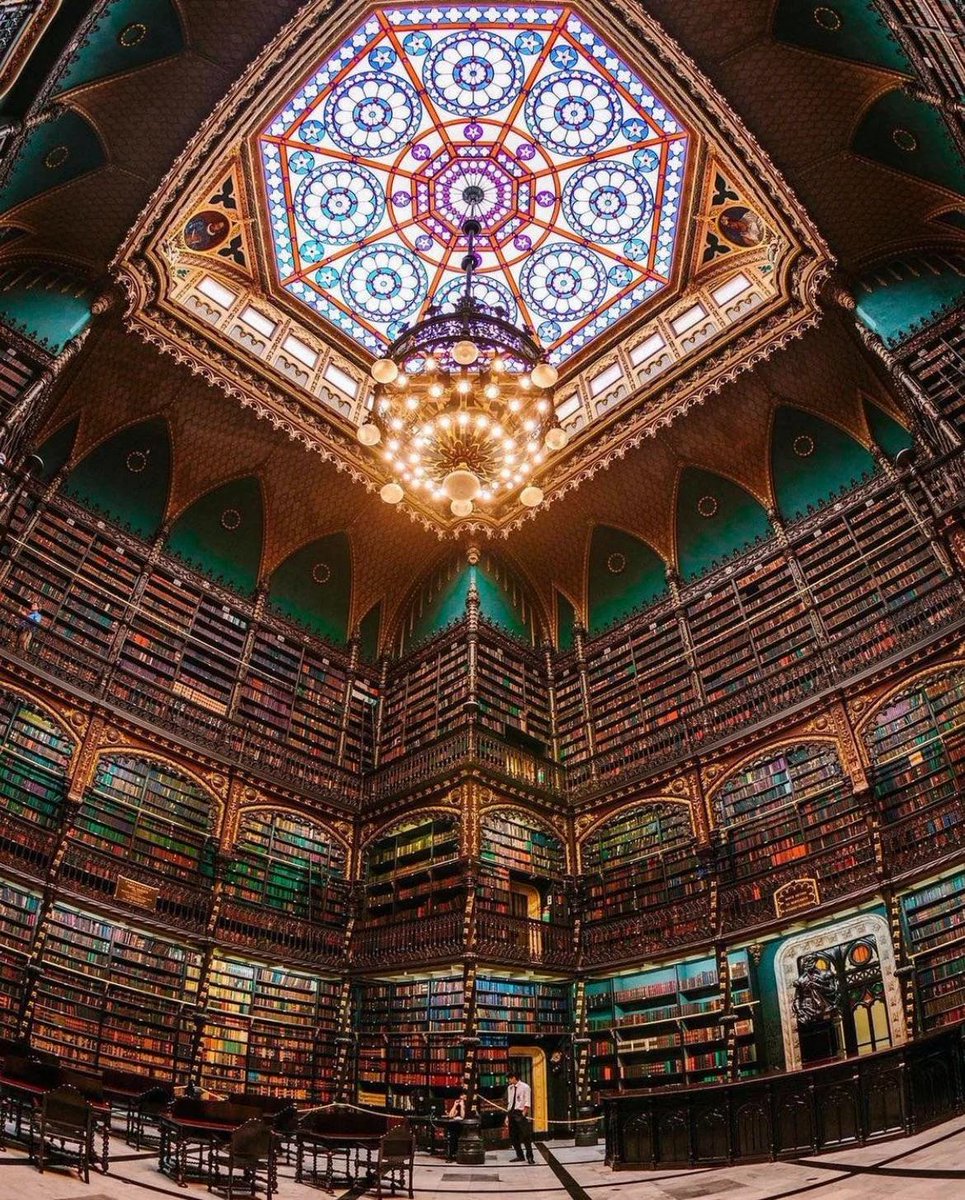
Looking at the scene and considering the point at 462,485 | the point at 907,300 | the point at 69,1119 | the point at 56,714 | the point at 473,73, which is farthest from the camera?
the point at 473,73

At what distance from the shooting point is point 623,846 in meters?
13.1

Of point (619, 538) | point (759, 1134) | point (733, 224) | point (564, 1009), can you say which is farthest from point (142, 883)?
point (733, 224)

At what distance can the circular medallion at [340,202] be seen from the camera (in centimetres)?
1374

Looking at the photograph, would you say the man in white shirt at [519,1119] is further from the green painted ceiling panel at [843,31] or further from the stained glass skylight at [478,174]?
Answer: the green painted ceiling panel at [843,31]

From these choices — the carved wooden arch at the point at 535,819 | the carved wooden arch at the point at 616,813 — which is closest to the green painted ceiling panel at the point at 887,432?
the carved wooden arch at the point at 616,813

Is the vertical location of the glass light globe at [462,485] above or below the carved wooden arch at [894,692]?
above

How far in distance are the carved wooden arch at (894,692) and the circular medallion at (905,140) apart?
687 cm

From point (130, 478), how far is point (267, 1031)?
9.30 metres

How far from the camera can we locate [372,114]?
13203mm

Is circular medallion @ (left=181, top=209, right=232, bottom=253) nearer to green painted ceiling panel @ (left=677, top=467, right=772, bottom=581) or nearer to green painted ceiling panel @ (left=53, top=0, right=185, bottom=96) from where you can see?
green painted ceiling panel @ (left=53, top=0, right=185, bottom=96)

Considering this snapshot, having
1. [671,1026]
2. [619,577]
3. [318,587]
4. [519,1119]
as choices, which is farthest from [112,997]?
[619,577]

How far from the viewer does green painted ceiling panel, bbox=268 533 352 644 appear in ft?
51.4

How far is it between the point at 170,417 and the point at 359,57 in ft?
22.0

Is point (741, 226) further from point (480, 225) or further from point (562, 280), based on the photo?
point (480, 225)
